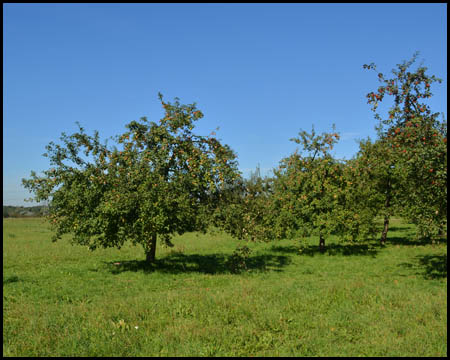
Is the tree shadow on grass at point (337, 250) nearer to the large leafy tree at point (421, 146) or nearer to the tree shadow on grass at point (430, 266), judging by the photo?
the tree shadow on grass at point (430, 266)

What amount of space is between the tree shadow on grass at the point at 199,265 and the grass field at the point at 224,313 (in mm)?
465

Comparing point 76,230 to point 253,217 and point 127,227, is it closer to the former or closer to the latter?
point 127,227

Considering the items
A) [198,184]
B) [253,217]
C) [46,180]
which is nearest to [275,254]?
[253,217]

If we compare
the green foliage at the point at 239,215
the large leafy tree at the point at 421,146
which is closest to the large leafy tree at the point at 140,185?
the green foliage at the point at 239,215

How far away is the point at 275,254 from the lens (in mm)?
25078

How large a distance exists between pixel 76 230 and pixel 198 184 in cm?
Answer: 652

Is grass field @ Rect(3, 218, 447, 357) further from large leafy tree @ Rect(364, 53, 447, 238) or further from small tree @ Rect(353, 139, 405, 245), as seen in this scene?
small tree @ Rect(353, 139, 405, 245)

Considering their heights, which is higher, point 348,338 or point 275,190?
point 275,190

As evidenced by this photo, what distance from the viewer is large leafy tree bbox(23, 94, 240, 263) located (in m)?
15.8

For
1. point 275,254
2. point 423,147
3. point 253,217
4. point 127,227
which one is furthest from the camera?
point 275,254

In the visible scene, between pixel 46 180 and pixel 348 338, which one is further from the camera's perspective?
pixel 46 180

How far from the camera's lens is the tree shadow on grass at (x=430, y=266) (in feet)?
52.7

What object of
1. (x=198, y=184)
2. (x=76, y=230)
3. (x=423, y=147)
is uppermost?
(x=423, y=147)

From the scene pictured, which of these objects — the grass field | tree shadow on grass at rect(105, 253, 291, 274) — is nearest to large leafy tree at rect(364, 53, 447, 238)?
the grass field
